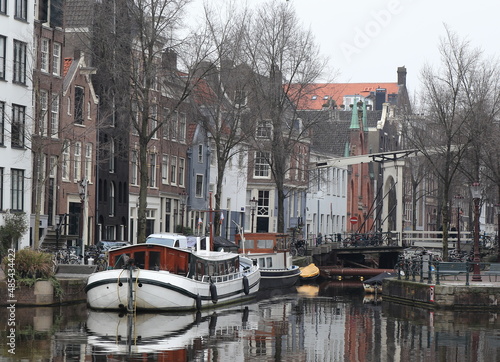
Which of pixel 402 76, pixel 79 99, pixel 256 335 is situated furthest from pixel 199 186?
pixel 402 76

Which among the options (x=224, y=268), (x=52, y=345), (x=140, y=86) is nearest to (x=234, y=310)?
(x=224, y=268)

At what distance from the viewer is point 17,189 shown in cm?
5262

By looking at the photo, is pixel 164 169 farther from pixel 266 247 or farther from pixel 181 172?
pixel 266 247

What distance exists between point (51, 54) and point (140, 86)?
9.50 meters

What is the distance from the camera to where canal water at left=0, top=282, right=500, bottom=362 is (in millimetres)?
27609

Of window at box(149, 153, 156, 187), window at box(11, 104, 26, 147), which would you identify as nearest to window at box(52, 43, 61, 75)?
window at box(11, 104, 26, 147)

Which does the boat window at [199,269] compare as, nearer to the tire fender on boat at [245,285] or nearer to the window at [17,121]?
the tire fender on boat at [245,285]

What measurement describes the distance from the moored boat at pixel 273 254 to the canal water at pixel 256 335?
13.7 metres

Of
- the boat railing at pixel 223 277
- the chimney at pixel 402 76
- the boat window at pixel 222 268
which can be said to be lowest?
the boat railing at pixel 223 277

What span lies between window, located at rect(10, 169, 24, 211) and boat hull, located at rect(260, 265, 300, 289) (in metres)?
13.2

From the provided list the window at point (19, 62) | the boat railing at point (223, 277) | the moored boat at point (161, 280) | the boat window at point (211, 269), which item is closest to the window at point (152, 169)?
the window at point (19, 62)

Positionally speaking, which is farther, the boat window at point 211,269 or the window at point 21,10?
the window at point 21,10

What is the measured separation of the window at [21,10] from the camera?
172 ft

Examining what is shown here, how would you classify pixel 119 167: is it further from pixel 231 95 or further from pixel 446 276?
pixel 446 276
